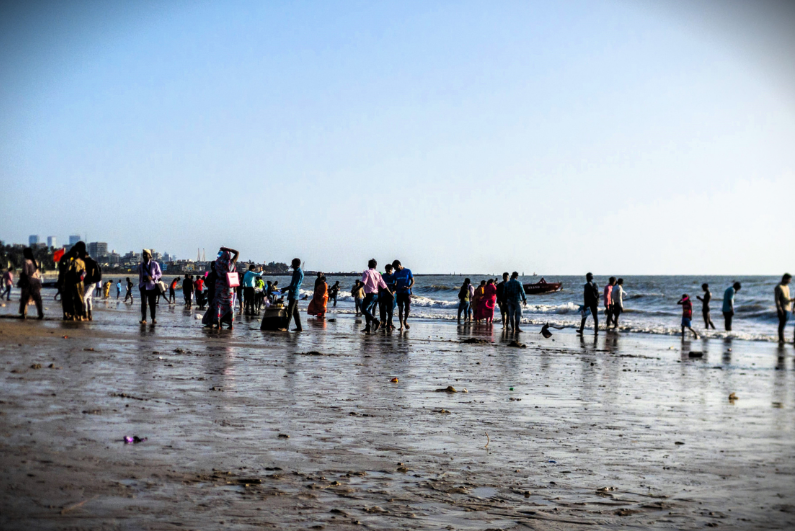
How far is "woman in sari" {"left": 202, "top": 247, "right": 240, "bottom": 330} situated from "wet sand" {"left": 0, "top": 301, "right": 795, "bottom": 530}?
5317 millimetres

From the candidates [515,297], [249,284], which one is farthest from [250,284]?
[515,297]

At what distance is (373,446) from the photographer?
5965mm

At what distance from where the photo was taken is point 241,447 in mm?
5605

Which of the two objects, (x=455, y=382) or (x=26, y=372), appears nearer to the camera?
(x=26, y=372)

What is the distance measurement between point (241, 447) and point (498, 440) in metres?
2.32

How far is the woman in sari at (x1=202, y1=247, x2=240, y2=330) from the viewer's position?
17.4 meters

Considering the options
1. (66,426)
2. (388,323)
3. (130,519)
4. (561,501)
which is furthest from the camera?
(388,323)

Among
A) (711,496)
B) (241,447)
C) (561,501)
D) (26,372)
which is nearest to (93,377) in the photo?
(26,372)

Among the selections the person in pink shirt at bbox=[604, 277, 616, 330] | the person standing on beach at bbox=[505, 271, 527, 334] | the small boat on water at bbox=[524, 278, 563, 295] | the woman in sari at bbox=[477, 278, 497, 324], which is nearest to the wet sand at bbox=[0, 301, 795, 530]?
the person standing on beach at bbox=[505, 271, 527, 334]

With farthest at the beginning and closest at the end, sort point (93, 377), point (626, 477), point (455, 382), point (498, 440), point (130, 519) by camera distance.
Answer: point (455, 382) < point (93, 377) < point (498, 440) < point (626, 477) < point (130, 519)

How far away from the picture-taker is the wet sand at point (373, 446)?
421cm

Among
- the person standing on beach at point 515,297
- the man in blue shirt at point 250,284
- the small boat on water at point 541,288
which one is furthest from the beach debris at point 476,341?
the small boat on water at point 541,288

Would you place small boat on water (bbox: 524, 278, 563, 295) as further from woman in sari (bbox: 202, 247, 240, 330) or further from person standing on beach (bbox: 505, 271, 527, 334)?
woman in sari (bbox: 202, 247, 240, 330)

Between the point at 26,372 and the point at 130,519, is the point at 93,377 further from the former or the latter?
the point at 130,519
